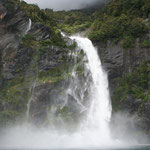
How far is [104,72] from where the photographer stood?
2775cm

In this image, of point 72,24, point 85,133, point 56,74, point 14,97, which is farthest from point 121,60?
point 72,24

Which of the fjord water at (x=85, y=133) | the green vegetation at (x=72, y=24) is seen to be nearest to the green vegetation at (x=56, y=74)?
the fjord water at (x=85, y=133)

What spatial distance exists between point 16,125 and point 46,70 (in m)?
7.53

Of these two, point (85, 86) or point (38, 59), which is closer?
point (85, 86)

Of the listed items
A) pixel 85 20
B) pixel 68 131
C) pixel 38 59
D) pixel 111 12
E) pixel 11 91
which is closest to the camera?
pixel 68 131

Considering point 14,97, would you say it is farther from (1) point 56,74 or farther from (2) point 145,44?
(2) point 145,44

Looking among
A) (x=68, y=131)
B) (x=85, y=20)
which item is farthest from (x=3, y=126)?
(x=85, y=20)

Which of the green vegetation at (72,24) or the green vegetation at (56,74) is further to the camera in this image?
the green vegetation at (72,24)

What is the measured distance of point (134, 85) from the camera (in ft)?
86.3

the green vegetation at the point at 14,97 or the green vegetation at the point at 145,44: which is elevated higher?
the green vegetation at the point at 145,44

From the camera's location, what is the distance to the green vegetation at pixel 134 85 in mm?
25516

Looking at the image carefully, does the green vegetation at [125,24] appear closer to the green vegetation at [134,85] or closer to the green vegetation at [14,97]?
the green vegetation at [134,85]

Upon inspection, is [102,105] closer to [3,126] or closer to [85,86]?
[85,86]

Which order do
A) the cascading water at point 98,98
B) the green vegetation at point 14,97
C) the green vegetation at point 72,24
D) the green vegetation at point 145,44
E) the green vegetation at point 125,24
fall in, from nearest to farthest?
1. the cascading water at point 98,98
2. the green vegetation at point 14,97
3. the green vegetation at point 145,44
4. the green vegetation at point 125,24
5. the green vegetation at point 72,24
